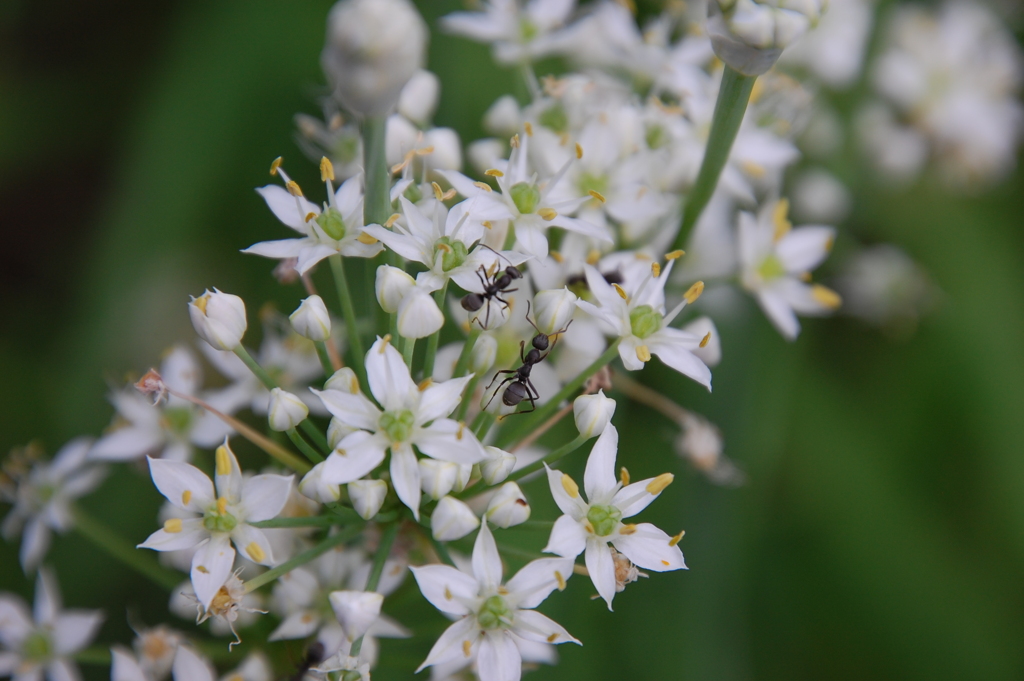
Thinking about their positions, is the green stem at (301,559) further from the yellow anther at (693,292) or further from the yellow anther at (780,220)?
the yellow anther at (780,220)

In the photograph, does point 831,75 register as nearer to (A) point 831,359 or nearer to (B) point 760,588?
(A) point 831,359

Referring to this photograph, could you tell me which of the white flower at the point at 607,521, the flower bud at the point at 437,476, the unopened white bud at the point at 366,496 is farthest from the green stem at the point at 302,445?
the white flower at the point at 607,521

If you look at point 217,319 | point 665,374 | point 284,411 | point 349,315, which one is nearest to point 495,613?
point 284,411

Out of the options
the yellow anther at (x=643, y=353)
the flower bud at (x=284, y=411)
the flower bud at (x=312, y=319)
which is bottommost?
the yellow anther at (x=643, y=353)

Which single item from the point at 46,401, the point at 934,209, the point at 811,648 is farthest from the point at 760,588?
the point at 46,401

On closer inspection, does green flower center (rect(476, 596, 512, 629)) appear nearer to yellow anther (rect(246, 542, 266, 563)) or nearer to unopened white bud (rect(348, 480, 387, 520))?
unopened white bud (rect(348, 480, 387, 520))

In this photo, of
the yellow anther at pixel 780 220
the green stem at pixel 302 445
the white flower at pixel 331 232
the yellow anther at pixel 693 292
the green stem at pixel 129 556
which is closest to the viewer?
the green stem at pixel 302 445
